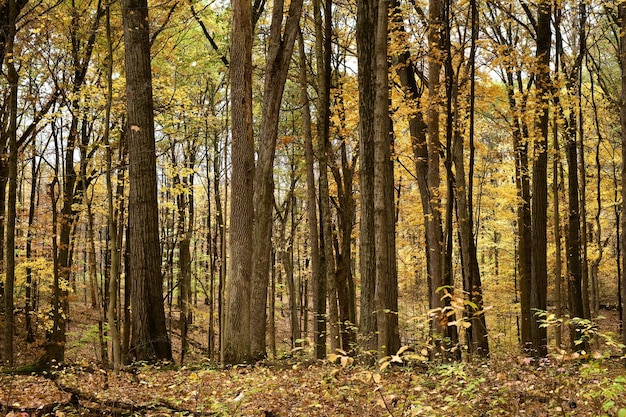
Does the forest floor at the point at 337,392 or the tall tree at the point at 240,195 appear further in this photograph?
the tall tree at the point at 240,195

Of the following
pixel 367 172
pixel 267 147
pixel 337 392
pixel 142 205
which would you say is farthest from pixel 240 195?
pixel 337 392

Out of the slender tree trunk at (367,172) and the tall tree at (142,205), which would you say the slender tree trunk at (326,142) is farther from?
the tall tree at (142,205)

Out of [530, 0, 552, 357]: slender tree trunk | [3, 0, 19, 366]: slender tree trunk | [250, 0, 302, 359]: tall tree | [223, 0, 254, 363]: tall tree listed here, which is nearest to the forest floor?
[223, 0, 254, 363]: tall tree

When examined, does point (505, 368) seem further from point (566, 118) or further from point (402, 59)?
point (566, 118)

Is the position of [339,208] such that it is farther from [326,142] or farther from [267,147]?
[267,147]

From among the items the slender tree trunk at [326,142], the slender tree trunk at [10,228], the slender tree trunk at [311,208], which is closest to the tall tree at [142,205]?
the slender tree trunk at [10,228]

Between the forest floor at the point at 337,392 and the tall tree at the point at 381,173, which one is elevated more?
the tall tree at the point at 381,173

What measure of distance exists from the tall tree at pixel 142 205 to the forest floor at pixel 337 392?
44.7 inches

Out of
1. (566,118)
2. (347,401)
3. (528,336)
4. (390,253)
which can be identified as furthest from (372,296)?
(566,118)

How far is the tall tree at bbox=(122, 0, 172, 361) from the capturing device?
9000mm

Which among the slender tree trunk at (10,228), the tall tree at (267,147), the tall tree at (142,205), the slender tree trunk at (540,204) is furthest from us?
the slender tree trunk at (540,204)

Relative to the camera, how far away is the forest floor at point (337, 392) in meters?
4.32

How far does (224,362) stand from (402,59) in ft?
25.1

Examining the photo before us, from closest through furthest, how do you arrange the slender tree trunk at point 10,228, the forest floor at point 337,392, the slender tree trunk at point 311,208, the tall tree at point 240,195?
the forest floor at point 337,392, the tall tree at point 240,195, the slender tree trunk at point 10,228, the slender tree trunk at point 311,208
